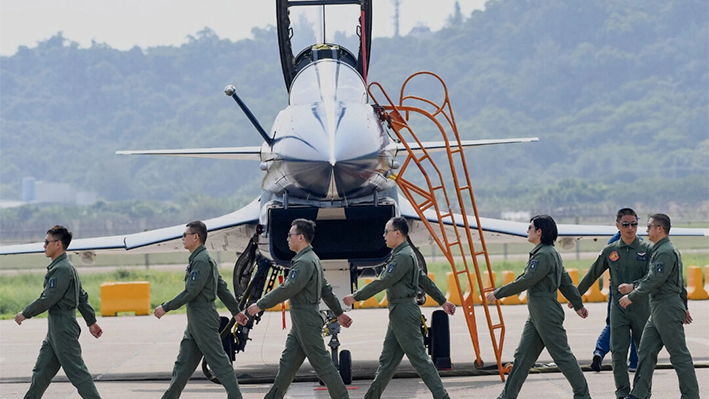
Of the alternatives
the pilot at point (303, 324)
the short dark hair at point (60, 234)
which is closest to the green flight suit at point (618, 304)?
the pilot at point (303, 324)

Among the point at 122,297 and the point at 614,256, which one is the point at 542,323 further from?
the point at 122,297

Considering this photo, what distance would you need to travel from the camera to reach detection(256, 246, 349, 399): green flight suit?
7707mm

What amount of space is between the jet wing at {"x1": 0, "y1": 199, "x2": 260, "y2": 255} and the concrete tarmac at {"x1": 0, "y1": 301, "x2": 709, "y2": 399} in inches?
62.2

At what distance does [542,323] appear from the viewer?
7.82 m

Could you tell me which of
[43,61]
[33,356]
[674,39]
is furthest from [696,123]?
[33,356]

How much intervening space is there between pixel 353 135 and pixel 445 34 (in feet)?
509

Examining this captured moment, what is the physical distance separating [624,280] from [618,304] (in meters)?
0.26

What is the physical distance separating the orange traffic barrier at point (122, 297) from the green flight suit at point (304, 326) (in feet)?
45.6

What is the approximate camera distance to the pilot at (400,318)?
25.8ft

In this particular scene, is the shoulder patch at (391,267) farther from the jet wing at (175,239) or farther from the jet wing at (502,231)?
the jet wing at (175,239)

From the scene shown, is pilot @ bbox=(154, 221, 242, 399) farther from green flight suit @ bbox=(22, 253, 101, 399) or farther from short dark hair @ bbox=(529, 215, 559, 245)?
short dark hair @ bbox=(529, 215, 559, 245)

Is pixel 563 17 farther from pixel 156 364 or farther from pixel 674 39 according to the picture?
pixel 156 364

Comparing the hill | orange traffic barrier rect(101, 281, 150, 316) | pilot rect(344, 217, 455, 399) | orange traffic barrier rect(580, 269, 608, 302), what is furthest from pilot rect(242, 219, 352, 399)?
the hill

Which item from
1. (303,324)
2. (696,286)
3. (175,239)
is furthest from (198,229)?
(696,286)
